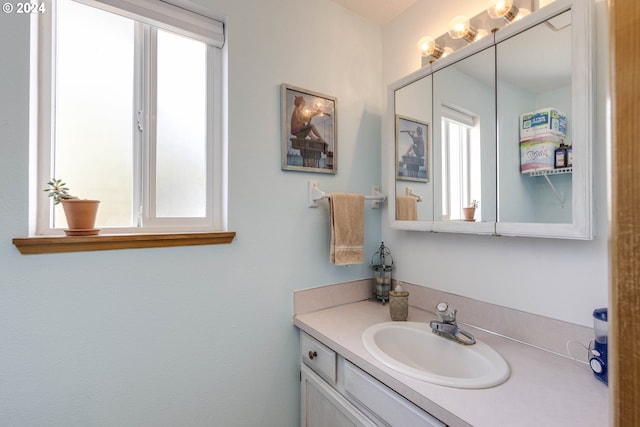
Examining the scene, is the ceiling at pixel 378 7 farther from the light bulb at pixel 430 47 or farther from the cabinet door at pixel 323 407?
the cabinet door at pixel 323 407

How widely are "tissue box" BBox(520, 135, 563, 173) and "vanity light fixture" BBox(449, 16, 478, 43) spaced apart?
0.52m

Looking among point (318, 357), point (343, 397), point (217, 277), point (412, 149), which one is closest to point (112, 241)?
point (217, 277)

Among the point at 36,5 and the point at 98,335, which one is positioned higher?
the point at 36,5

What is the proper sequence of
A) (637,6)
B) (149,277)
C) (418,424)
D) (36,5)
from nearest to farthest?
1. (637,6)
2. (418,424)
3. (36,5)
4. (149,277)

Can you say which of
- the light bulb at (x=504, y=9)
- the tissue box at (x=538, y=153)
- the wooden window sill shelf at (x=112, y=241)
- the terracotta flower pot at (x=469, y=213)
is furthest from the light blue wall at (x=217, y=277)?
the tissue box at (x=538, y=153)

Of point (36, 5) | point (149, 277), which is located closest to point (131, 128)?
point (36, 5)

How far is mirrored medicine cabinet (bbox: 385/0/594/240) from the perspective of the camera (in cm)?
87

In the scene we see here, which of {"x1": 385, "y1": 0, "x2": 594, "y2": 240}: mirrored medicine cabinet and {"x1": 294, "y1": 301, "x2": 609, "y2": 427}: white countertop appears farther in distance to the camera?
{"x1": 385, "y1": 0, "x2": 594, "y2": 240}: mirrored medicine cabinet

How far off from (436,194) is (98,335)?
143cm

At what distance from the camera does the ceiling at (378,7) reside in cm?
148

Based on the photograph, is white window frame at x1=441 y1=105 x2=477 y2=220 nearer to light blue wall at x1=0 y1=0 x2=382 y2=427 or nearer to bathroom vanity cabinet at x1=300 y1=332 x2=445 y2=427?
light blue wall at x1=0 y1=0 x2=382 y2=427

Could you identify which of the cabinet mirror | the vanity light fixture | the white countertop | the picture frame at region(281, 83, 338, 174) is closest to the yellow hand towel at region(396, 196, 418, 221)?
the cabinet mirror

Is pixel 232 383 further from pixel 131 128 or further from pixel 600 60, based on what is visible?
pixel 600 60

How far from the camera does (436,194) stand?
134 cm
